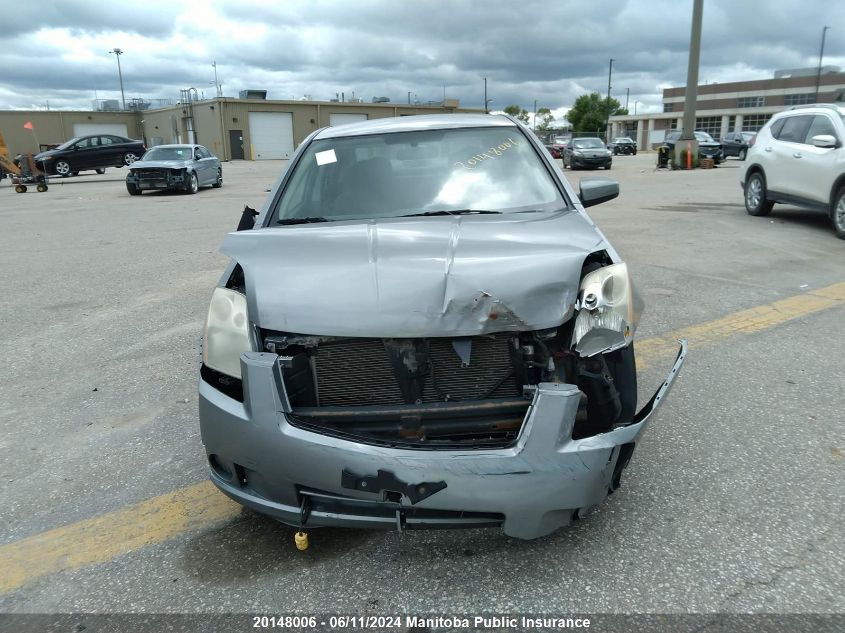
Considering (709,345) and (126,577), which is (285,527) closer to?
(126,577)

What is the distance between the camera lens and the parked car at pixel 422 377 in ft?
7.23

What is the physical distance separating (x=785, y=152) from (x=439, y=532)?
9.75 meters

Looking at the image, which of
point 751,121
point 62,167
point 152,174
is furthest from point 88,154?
point 751,121

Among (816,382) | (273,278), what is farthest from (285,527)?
(816,382)

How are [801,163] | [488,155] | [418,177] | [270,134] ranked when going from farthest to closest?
[270,134], [801,163], [488,155], [418,177]

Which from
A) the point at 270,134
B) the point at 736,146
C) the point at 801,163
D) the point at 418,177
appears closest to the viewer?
the point at 418,177

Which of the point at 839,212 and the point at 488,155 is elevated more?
the point at 488,155

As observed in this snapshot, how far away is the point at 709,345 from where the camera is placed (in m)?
4.95

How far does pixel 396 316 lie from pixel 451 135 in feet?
6.71

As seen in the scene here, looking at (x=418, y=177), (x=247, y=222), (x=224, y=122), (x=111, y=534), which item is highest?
(x=224, y=122)

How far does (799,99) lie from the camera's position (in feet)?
253

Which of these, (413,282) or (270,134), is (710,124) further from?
(413,282)

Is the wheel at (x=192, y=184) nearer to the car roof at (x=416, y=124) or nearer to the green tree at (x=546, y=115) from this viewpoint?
the car roof at (x=416, y=124)

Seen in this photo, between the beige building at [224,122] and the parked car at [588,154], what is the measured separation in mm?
26408
